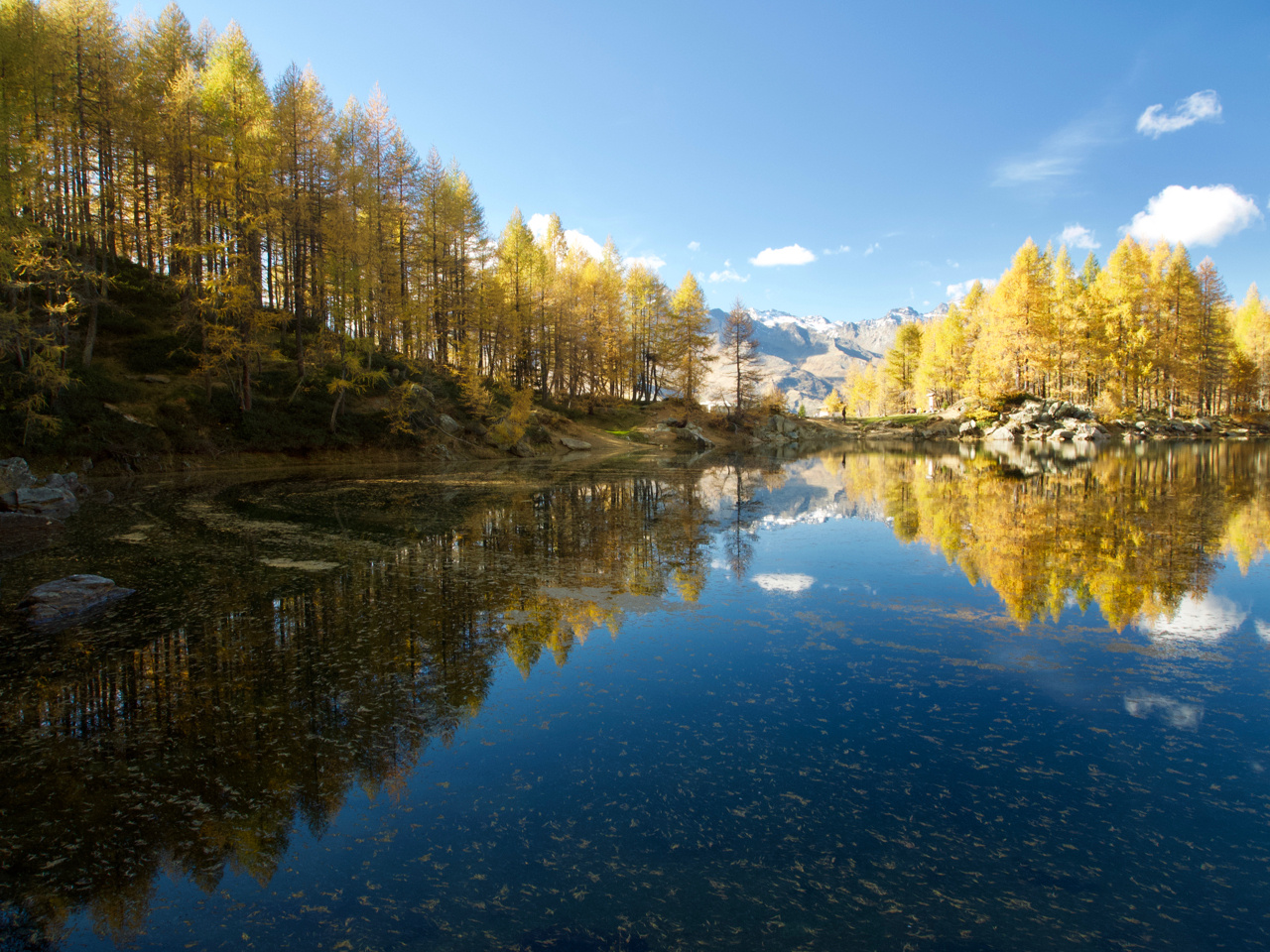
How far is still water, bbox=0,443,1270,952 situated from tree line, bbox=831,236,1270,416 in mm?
59506

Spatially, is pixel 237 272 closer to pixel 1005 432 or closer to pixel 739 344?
pixel 739 344

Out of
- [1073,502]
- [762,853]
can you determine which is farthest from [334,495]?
[1073,502]

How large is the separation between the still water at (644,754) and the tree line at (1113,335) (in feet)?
195

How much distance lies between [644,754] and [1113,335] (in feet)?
266

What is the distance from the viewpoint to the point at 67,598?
10.1m

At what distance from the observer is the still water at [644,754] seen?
12.6ft

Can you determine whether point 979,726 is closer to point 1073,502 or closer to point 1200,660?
point 1200,660

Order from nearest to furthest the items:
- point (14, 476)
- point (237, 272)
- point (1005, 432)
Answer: point (14, 476), point (237, 272), point (1005, 432)

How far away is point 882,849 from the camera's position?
14.1 feet

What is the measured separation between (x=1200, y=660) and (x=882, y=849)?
20.5ft

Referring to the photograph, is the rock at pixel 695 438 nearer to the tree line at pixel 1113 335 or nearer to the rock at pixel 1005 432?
the rock at pixel 1005 432

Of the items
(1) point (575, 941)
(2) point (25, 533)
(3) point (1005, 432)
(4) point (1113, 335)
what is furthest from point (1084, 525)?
(4) point (1113, 335)

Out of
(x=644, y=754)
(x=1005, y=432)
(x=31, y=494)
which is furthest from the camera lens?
(x=1005, y=432)

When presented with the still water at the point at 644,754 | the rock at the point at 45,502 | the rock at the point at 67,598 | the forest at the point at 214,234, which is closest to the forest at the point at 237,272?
the forest at the point at 214,234
